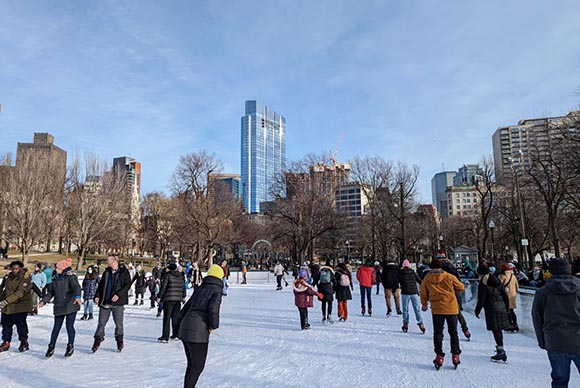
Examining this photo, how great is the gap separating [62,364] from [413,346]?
21.4 feet

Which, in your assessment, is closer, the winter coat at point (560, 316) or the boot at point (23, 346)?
the winter coat at point (560, 316)

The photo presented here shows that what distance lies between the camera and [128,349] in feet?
27.1

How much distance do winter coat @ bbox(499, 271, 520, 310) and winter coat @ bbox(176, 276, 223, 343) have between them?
7383 mm

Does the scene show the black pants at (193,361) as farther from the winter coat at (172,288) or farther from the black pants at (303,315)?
the black pants at (303,315)

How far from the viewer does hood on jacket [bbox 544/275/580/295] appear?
173 inches

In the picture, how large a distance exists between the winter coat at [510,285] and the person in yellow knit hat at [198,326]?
7.42 metres

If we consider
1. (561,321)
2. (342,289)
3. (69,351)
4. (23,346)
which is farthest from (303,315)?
(561,321)

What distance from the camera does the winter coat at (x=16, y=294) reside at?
24.8 ft

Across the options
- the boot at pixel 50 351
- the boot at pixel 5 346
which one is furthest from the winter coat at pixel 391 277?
the boot at pixel 5 346

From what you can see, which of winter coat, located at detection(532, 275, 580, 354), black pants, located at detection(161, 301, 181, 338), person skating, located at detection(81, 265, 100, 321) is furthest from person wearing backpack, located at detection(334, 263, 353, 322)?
person skating, located at detection(81, 265, 100, 321)

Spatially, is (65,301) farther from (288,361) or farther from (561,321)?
(561,321)

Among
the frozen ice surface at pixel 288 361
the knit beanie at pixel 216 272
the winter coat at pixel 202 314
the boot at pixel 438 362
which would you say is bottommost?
the frozen ice surface at pixel 288 361

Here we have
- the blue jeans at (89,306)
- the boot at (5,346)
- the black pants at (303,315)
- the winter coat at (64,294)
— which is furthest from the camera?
the blue jeans at (89,306)

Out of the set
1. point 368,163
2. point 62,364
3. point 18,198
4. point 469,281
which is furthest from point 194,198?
point 62,364
